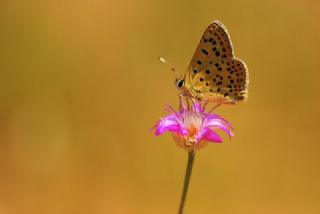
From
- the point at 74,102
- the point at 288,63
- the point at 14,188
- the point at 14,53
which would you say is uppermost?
the point at 288,63

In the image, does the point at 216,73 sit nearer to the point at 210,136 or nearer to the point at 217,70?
the point at 217,70

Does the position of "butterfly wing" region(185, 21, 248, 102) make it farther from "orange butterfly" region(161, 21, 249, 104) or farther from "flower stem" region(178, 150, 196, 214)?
"flower stem" region(178, 150, 196, 214)

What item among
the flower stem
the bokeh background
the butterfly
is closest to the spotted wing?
the butterfly

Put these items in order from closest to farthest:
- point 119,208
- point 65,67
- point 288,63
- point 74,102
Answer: point 119,208 < point 74,102 < point 65,67 < point 288,63

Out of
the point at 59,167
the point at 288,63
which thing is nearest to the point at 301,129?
the point at 288,63

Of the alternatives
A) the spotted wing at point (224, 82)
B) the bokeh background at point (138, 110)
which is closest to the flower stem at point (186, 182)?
the spotted wing at point (224, 82)

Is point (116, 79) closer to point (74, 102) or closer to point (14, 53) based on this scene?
point (74, 102)
